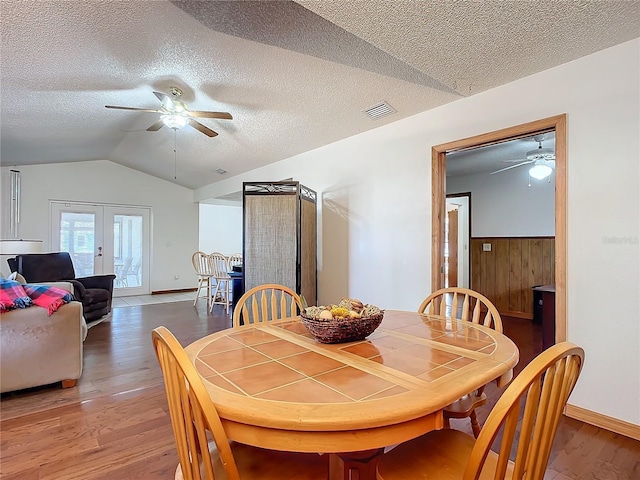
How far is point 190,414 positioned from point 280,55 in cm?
263

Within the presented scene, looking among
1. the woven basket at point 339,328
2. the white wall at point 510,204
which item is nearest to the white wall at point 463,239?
the white wall at point 510,204

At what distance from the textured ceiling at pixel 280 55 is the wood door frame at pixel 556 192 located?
40 centimetres

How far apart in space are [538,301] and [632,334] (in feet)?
10.2

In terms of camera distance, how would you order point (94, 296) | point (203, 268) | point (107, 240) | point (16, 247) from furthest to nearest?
point (107, 240) < point (203, 268) < point (94, 296) < point (16, 247)

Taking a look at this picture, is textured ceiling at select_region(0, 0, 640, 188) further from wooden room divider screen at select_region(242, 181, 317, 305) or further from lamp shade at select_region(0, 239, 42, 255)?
lamp shade at select_region(0, 239, 42, 255)

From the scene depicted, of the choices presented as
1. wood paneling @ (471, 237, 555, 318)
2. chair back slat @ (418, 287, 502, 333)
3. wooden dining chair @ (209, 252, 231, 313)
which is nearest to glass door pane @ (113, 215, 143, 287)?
wooden dining chair @ (209, 252, 231, 313)

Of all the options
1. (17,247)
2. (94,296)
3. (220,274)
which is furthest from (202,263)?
(17,247)

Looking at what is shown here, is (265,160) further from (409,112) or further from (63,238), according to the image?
(63,238)

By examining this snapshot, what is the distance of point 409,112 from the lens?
10.6ft

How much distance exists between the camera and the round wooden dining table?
81cm

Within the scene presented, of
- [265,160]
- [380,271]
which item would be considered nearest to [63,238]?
[265,160]

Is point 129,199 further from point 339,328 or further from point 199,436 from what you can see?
point 199,436

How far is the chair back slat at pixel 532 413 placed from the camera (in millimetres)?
764

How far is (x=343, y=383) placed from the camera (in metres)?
0.98
